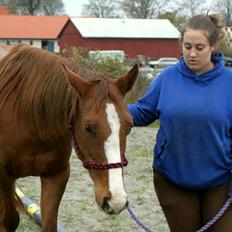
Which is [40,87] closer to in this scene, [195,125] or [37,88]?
[37,88]

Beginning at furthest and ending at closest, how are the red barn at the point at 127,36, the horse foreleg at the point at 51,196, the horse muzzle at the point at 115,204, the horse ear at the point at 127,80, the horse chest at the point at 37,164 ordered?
the red barn at the point at 127,36 → the horse foreleg at the point at 51,196 → the horse chest at the point at 37,164 → the horse ear at the point at 127,80 → the horse muzzle at the point at 115,204

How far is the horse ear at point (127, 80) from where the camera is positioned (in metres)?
2.90

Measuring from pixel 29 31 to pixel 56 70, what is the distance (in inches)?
2444

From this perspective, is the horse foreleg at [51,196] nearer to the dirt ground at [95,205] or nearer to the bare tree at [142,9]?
the dirt ground at [95,205]

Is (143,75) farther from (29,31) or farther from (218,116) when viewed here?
(29,31)

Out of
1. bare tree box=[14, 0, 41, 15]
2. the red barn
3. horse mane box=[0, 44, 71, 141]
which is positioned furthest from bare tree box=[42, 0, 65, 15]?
horse mane box=[0, 44, 71, 141]

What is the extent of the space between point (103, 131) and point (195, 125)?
2.08 ft

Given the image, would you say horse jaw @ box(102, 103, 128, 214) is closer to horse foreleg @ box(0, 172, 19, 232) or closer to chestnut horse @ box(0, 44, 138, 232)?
chestnut horse @ box(0, 44, 138, 232)

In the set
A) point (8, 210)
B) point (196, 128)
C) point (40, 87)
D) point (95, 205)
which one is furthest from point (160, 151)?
point (95, 205)

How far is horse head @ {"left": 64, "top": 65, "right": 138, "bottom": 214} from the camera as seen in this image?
2.61 m

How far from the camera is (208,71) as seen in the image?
3.02m

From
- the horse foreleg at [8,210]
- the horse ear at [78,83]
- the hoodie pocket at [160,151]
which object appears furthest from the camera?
the horse foreleg at [8,210]

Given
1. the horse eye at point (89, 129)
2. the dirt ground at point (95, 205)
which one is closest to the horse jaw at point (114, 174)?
the horse eye at point (89, 129)

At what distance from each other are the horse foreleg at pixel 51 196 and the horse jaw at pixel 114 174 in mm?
1201
